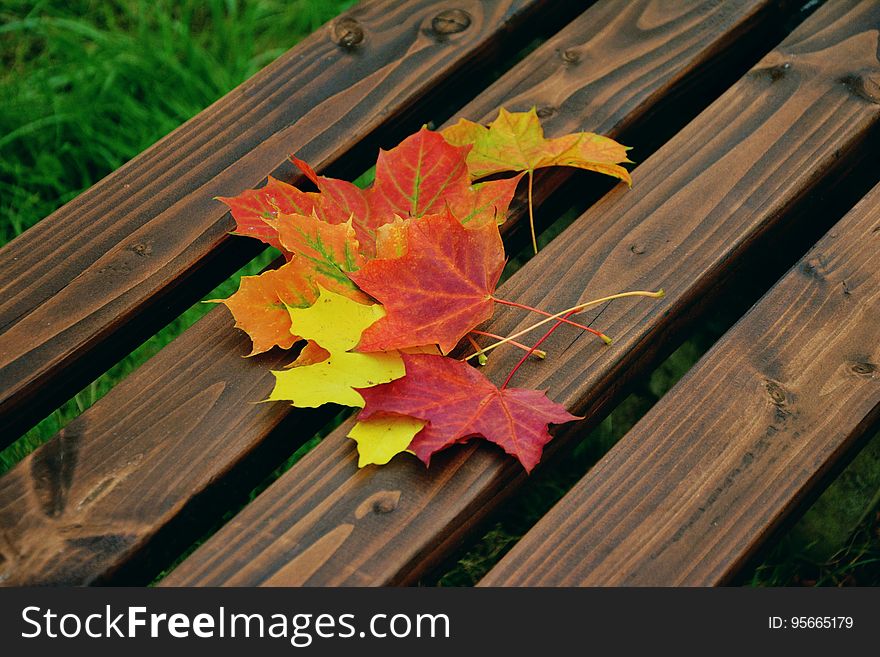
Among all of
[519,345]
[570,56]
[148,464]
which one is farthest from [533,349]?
[570,56]

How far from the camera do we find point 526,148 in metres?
1.32

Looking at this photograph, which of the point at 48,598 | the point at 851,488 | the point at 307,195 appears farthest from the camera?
the point at 851,488

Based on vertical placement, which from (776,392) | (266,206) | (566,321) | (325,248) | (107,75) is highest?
(107,75)

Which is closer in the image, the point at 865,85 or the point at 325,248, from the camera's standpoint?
the point at 325,248

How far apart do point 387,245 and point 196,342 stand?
11.9 inches

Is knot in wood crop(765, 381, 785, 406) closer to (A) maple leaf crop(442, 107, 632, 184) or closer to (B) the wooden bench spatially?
(B) the wooden bench

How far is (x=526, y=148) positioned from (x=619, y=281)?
256 mm

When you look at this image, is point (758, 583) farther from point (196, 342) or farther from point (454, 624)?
point (196, 342)

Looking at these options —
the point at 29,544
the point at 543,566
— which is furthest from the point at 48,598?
the point at 543,566

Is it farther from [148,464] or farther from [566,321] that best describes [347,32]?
[148,464]

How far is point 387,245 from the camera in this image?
111cm

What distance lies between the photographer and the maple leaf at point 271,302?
3.71 ft

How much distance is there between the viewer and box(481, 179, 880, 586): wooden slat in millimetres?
992

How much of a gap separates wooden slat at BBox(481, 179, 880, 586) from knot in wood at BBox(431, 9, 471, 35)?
2.28 ft
